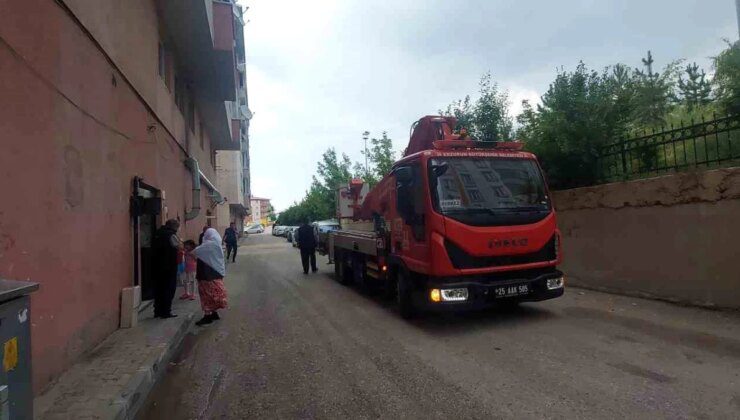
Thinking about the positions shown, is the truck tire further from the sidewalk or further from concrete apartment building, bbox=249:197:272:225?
concrete apartment building, bbox=249:197:272:225

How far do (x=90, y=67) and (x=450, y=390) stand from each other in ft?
18.0

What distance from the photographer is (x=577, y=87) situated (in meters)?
10.1

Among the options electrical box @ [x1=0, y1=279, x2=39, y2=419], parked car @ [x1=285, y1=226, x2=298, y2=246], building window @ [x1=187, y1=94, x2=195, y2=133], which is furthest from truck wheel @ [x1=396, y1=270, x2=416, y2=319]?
parked car @ [x1=285, y1=226, x2=298, y2=246]

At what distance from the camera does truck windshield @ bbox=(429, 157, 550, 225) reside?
20.2 feet

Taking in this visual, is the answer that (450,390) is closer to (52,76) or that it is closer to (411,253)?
(411,253)

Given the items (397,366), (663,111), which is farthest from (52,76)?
(663,111)

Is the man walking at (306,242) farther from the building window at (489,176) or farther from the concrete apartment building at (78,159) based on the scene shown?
the building window at (489,176)

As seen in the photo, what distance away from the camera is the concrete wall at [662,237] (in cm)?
662

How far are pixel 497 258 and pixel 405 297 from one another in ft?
5.17

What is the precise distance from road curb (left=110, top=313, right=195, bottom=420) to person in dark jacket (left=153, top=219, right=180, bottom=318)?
1.50 meters

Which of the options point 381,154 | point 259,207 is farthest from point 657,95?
point 259,207

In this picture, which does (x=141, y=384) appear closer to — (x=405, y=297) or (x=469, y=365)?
(x=469, y=365)

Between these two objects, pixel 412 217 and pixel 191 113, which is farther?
pixel 191 113

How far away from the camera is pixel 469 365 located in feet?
15.9
